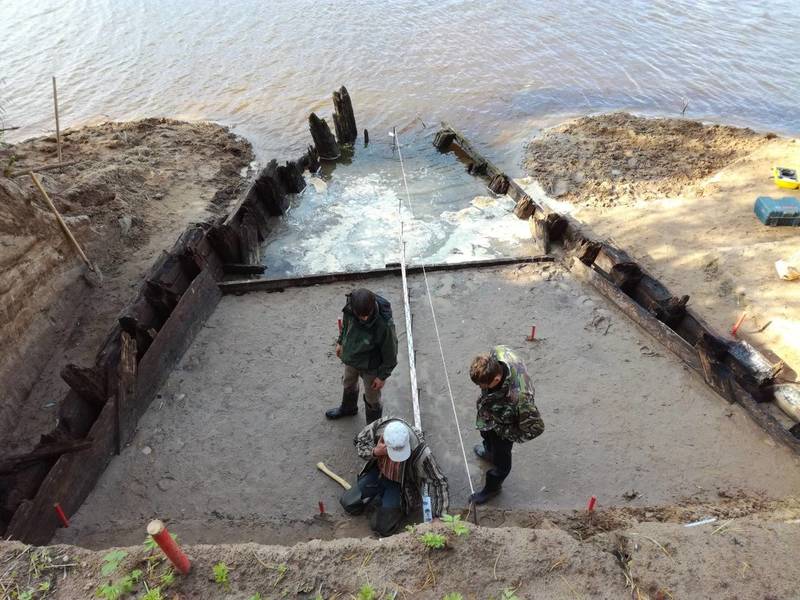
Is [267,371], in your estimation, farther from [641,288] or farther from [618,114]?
[618,114]

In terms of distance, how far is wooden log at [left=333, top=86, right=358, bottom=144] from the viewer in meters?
13.6

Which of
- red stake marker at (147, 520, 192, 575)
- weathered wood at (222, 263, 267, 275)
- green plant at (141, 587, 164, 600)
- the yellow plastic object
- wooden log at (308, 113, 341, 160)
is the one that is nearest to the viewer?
red stake marker at (147, 520, 192, 575)

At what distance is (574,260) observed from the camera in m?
7.70

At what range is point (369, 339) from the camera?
14.7ft

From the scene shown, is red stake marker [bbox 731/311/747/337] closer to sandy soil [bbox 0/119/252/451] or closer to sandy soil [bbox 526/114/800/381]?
sandy soil [bbox 526/114/800/381]

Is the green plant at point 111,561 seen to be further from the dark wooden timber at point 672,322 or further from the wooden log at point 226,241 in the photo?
the dark wooden timber at point 672,322

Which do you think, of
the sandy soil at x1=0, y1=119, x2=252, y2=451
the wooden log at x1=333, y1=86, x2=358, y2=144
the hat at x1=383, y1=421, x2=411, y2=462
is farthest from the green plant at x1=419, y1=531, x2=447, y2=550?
the wooden log at x1=333, y1=86, x2=358, y2=144

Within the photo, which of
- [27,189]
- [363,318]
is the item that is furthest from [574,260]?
[27,189]

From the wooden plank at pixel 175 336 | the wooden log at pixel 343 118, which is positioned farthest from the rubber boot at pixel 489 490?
the wooden log at pixel 343 118

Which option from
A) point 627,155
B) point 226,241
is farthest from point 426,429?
point 627,155

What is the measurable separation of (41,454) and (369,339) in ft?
10.0

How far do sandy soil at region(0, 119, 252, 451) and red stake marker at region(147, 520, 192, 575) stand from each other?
13.3ft

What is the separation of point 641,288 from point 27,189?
9142mm

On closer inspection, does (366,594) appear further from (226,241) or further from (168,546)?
(226,241)
